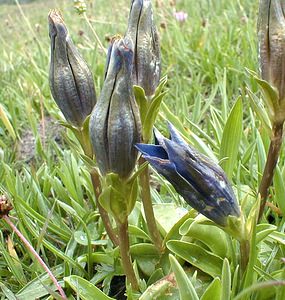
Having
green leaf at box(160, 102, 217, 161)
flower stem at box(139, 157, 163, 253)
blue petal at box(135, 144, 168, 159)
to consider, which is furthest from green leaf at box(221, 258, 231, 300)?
green leaf at box(160, 102, 217, 161)

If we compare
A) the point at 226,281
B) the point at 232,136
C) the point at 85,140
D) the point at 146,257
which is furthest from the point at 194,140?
the point at 226,281

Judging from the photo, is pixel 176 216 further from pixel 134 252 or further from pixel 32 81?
pixel 32 81

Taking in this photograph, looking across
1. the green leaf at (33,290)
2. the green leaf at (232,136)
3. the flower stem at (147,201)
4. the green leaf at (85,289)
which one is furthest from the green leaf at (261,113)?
the green leaf at (33,290)

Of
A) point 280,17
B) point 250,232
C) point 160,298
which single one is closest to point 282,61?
point 280,17

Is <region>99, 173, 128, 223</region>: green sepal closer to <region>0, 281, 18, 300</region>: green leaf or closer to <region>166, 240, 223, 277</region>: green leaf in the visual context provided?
<region>166, 240, 223, 277</region>: green leaf

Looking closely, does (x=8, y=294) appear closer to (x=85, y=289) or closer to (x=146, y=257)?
(x=85, y=289)

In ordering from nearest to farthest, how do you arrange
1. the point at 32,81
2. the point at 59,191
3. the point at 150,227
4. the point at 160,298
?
the point at 160,298 → the point at 150,227 → the point at 59,191 → the point at 32,81

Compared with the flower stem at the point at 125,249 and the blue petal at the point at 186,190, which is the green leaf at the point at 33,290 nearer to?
the flower stem at the point at 125,249
